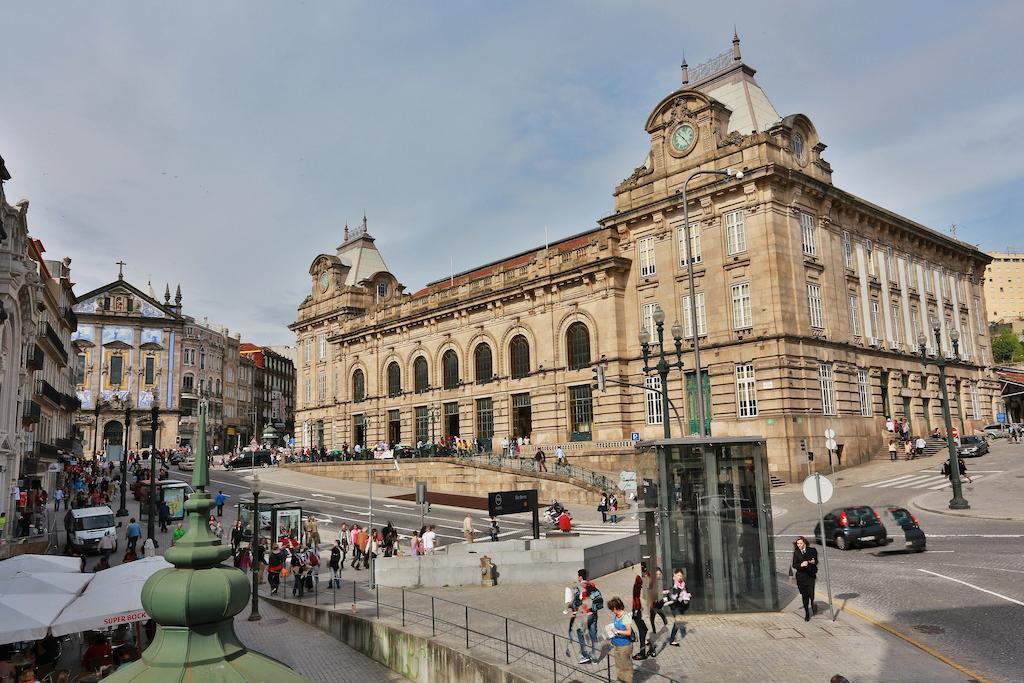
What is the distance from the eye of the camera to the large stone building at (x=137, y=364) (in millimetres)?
88062

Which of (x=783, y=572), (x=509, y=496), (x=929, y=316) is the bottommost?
(x=783, y=572)

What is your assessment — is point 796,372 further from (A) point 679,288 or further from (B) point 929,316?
(B) point 929,316

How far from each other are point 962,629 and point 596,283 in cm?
3616

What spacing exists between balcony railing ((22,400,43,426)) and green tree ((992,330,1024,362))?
12591 centimetres

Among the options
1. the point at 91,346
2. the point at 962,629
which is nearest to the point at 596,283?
the point at 962,629

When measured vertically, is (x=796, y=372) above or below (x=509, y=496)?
above

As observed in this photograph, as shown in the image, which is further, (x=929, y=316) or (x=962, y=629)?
(x=929, y=316)

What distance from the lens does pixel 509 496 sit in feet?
89.9

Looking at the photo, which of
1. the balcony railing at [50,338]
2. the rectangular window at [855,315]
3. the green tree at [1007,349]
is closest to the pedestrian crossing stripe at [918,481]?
the rectangular window at [855,315]

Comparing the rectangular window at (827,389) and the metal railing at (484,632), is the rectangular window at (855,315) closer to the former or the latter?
the rectangular window at (827,389)

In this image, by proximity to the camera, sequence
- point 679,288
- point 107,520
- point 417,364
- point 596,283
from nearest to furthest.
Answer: point 107,520
point 679,288
point 596,283
point 417,364

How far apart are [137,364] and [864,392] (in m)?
80.6

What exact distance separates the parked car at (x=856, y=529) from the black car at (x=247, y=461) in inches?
2132

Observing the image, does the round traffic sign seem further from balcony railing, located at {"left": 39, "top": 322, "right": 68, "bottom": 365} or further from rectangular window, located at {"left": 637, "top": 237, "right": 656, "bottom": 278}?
balcony railing, located at {"left": 39, "top": 322, "right": 68, "bottom": 365}
